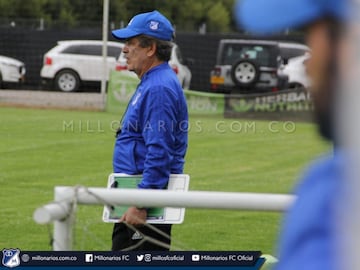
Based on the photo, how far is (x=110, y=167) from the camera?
15.2 metres

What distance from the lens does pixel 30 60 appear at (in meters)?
32.9

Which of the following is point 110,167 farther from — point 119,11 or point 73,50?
point 119,11

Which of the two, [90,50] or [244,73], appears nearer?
[90,50]

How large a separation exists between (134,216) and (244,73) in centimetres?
2651

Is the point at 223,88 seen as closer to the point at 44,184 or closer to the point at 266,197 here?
the point at 44,184

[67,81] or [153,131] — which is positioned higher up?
[153,131]

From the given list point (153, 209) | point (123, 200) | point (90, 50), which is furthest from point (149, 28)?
point (90, 50)

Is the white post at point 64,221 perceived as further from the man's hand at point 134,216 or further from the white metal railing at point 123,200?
the man's hand at point 134,216

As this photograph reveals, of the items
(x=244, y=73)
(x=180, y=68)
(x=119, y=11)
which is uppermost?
(x=119, y=11)

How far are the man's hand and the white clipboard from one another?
0.11 feet

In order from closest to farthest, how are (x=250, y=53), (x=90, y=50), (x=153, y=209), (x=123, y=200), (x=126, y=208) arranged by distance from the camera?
(x=123, y=200) < (x=126, y=208) < (x=153, y=209) < (x=90, y=50) < (x=250, y=53)

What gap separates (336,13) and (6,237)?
8457 millimetres

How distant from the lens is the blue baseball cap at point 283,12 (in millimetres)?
1349

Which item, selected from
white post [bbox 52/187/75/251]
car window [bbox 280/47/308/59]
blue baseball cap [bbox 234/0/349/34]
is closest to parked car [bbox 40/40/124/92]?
car window [bbox 280/47/308/59]
